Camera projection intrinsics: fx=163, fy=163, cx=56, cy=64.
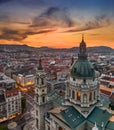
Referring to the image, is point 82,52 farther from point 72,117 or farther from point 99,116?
point 72,117

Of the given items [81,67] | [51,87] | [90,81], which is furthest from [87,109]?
[51,87]

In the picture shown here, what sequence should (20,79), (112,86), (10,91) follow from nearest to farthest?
(10,91) < (112,86) < (20,79)

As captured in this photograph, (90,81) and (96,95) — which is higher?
(90,81)

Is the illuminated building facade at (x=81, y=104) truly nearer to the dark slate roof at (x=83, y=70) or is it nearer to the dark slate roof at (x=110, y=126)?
the dark slate roof at (x=83, y=70)

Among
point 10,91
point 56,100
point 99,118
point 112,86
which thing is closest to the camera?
point 99,118

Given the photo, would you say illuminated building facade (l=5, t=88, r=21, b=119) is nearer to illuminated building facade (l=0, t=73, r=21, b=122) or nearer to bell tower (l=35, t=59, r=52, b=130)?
illuminated building facade (l=0, t=73, r=21, b=122)

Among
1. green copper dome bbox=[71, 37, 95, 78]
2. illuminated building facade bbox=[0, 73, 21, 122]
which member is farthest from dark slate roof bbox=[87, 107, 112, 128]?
illuminated building facade bbox=[0, 73, 21, 122]

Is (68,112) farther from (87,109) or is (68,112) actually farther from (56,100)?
(56,100)
